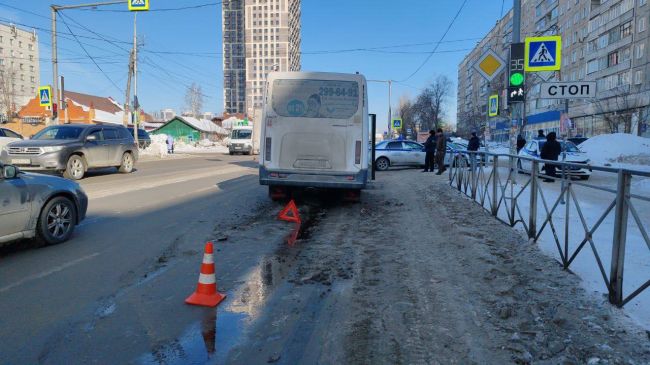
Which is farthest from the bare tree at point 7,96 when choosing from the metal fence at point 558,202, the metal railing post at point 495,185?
the metal railing post at point 495,185

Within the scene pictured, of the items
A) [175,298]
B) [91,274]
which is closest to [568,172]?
[175,298]

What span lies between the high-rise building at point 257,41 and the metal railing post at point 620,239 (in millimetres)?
36372

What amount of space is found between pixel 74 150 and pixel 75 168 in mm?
569

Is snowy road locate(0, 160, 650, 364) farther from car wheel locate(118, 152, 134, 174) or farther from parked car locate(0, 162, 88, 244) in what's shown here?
car wheel locate(118, 152, 134, 174)

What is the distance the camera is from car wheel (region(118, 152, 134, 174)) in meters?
17.3

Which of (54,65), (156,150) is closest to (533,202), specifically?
(54,65)

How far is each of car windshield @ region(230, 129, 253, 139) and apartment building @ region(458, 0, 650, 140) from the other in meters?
19.3

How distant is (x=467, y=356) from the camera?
328 cm

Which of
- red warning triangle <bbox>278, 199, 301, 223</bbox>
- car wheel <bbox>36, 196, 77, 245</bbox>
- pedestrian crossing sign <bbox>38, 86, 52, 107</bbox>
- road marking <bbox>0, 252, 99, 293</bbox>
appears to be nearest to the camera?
road marking <bbox>0, 252, 99, 293</bbox>

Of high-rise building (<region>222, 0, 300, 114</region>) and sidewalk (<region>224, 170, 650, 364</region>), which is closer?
sidewalk (<region>224, 170, 650, 364</region>)

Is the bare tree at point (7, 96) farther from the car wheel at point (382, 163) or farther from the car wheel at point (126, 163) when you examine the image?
the car wheel at point (382, 163)

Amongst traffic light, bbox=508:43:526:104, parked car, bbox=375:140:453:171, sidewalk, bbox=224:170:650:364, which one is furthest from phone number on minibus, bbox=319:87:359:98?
parked car, bbox=375:140:453:171

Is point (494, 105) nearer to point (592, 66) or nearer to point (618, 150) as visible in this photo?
point (618, 150)

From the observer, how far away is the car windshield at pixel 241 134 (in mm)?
39250
